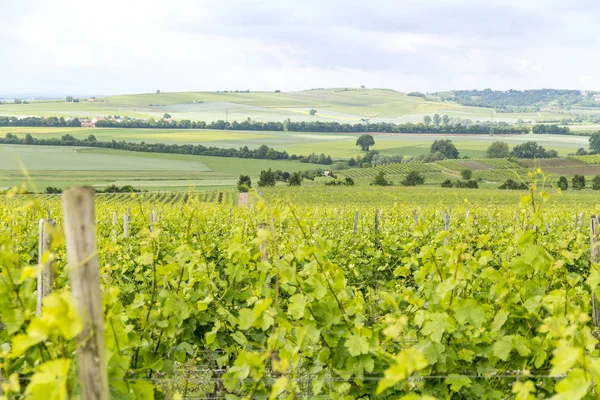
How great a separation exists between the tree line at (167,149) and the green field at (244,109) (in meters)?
41.7

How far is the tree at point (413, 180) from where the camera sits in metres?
69.1

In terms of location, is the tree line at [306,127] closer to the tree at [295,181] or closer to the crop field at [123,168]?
the crop field at [123,168]

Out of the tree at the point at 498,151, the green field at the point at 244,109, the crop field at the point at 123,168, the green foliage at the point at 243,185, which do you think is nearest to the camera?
the green foliage at the point at 243,185

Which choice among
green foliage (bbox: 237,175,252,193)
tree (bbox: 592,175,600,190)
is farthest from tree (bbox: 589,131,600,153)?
green foliage (bbox: 237,175,252,193)

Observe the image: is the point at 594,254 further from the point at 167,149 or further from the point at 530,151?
the point at 530,151

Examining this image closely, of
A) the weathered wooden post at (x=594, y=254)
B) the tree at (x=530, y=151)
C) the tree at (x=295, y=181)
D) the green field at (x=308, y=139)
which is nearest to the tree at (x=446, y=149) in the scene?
the green field at (x=308, y=139)

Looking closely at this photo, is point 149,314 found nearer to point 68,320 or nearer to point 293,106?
point 68,320

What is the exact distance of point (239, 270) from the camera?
458cm

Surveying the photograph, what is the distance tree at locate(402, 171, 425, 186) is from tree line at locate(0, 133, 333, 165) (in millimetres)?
26430

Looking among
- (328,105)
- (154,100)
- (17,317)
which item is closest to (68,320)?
(17,317)

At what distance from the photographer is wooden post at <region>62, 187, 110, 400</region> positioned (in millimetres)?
2088

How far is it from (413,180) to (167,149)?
44.8m

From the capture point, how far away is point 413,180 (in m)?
69.8

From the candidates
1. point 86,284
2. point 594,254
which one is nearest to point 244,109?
point 594,254
